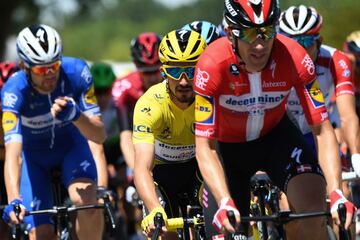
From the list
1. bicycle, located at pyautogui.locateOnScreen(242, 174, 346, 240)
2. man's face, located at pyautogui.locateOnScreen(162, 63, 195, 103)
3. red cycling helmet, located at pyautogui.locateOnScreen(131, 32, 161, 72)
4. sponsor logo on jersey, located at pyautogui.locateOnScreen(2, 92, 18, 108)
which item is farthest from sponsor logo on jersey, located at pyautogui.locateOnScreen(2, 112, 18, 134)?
red cycling helmet, located at pyautogui.locateOnScreen(131, 32, 161, 72)

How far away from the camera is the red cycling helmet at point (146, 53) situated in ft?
38.8

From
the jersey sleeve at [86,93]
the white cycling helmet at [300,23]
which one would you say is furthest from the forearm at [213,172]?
the white cycling helmet at [300,23]

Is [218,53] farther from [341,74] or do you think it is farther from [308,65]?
[341,74]

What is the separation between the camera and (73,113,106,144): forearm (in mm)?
9226

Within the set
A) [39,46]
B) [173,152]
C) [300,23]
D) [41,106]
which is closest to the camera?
[173,152]

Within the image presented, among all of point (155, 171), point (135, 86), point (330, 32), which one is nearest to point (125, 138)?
point (135, 86)

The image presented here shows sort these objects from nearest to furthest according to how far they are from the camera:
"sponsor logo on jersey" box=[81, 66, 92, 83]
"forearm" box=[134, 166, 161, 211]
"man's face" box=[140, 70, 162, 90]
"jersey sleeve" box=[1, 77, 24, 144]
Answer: "forearm" box=[134, 166, 161, 211], "jersey sleeve" box=[1, 77, 24, 144], "sponsor logo on jersey" box=[81, 66, 92, 83], "man's face" box=[140, 70, 162, 90]

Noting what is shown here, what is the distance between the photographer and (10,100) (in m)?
9.27

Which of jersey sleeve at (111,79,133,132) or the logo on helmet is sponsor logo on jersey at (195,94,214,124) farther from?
jersey sleeve at (111,79,133,132)

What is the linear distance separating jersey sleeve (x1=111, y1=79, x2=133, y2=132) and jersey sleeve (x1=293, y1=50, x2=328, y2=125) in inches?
185

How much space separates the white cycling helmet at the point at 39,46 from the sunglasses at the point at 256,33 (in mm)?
2655

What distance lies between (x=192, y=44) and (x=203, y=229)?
5.04 ft

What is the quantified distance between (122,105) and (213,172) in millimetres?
5232

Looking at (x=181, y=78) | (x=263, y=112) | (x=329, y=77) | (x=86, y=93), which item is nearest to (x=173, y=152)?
(x=181, y=78)
